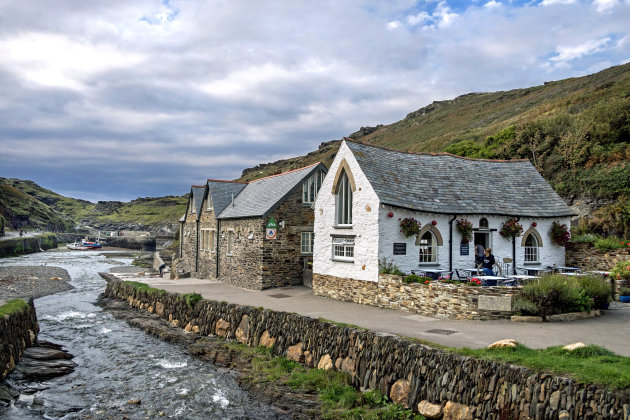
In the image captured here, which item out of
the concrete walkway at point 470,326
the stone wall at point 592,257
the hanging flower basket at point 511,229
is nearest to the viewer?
the concrete walkway at point 470,326

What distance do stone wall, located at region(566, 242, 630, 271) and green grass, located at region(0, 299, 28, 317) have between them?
22.2 meters

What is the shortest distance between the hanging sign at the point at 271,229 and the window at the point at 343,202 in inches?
188

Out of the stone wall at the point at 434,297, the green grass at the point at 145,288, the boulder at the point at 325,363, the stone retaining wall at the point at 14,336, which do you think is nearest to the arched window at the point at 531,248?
the stone wall at the point at 434,297

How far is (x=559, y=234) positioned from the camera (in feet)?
65.8

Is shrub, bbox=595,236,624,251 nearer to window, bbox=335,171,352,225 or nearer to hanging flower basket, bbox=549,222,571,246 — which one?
hanging flower basket, bbox=549,222,571,246

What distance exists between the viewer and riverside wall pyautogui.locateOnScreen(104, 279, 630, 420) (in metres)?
7.14

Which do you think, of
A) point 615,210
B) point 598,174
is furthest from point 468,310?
point 598,174

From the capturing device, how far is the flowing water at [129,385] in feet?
33.9

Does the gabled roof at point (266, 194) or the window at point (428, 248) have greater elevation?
the gabled roof at point (266, 194)

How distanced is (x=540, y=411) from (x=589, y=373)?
102 cm

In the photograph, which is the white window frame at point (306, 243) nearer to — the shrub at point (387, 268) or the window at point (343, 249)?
the window at point (343, 249)

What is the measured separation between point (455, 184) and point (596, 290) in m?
7.29

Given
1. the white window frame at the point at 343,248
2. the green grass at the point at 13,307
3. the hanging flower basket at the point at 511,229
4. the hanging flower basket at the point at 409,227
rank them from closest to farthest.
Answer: the green grass at the point at 13,307 < the hanging flower basket at the point at 409,227 < the white window frame at the point at 343,248 < the hanging flower basket at the point at 511,229

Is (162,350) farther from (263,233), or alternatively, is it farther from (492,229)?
(492,229)
